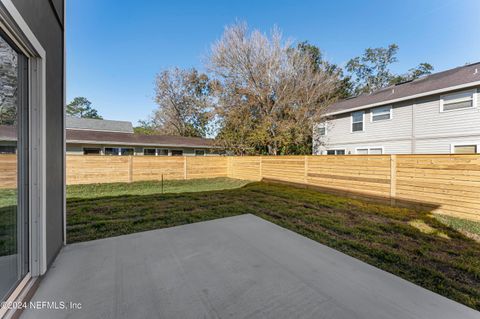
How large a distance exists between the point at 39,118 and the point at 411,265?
3.96m

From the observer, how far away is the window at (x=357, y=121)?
10406 millimetres

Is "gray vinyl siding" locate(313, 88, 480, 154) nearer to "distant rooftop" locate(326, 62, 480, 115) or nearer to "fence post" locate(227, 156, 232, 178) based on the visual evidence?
"distant rooftop" locate(326, 62, 480, 115)

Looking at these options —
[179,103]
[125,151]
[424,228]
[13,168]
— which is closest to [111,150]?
[125,151]

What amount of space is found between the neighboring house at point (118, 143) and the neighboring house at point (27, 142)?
1140 centimetres

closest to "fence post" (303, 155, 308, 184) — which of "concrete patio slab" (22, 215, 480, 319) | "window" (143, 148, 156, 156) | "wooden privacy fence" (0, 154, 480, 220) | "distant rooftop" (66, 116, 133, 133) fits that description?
"wooden privacy fence" (0, 154, 480, 220)

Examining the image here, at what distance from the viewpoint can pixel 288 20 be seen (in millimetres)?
10969

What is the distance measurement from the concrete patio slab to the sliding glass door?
331mm

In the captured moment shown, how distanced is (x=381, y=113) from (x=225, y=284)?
10.8 metres

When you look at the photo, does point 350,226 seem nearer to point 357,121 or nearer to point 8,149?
point 8,149

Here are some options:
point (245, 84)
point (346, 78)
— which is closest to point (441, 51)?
point (346, 78)

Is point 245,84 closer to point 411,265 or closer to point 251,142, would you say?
point 251,142

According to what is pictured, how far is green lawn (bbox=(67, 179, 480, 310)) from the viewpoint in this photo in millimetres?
2262

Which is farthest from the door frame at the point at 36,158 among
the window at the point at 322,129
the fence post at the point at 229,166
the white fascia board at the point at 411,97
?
the window at the point at 322,129

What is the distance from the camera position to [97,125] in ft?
60.5
